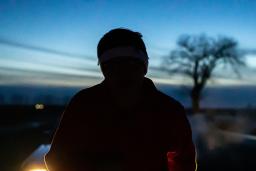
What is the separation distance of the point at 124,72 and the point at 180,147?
36 centimetres

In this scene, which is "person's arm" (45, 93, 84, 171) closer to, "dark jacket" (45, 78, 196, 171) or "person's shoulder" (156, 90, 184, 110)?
"dark jacket" (45, 78, 196, 171)

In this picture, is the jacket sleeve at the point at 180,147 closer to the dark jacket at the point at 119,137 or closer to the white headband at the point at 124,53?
the dark jacket at the point at 119,137

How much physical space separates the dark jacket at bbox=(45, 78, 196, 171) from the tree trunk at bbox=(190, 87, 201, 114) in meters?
49.2

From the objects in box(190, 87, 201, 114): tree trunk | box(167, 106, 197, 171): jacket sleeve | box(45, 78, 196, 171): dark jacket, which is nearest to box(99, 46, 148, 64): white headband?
box(45, 78, 196, 171): dark jacket

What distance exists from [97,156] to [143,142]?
0.18m

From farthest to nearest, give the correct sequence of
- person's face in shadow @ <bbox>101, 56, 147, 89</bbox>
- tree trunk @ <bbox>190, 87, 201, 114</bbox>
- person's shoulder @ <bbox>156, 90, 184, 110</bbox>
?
tree trunk @ <bbox>190, 87, 201, 114</bbox> < person's shoulder @ <bbox>156, 90, 184, 110</bbox> < person's face in shadow @ <bbox>101, 56, 147, 89</bbox>

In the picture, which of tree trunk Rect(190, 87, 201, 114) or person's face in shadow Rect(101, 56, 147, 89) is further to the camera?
tree trunk Rect(190, 87, 201, 114)

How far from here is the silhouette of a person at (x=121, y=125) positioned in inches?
71.7

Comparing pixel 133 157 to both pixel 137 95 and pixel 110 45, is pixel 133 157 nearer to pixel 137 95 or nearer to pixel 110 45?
pixel 137 95

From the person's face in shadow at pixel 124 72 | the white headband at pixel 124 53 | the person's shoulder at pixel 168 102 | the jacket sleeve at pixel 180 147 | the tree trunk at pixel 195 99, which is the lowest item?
the tree trunk at pixel 195 99

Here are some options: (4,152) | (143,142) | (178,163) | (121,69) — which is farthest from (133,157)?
(4,152)

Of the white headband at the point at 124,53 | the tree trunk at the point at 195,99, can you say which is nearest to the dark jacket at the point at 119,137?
the white headband at the point at 124,53

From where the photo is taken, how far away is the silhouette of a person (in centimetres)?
182

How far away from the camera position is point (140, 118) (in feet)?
6.14
